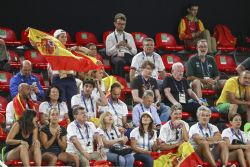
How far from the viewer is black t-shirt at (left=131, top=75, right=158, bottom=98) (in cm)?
1389

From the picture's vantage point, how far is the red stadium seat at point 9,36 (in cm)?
1524

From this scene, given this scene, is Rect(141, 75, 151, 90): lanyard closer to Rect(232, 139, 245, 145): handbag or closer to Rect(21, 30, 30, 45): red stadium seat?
Rect(232, 139, 245, 145): handbag

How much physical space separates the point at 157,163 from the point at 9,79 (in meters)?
2.90

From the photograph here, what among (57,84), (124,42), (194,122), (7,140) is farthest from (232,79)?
(7,140)

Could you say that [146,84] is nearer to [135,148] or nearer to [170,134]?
[170,134]

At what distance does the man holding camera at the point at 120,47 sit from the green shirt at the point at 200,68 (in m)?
1.08

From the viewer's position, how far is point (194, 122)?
1406 cm

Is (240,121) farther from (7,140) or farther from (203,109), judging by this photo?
(7,140)


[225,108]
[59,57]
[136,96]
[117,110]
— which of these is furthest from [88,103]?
[225,108]

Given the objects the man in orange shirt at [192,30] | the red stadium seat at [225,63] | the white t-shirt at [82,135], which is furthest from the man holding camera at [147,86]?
the man in orange shirt at [192,30]

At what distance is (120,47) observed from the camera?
15.2m

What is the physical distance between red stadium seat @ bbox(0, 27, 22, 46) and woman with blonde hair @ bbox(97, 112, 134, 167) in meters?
3.25

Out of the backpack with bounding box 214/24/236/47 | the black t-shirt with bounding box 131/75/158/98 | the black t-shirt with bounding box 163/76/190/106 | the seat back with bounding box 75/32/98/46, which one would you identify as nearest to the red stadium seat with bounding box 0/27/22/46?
the seat back with bounding box 75/32/98/46

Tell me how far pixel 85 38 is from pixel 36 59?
1.45 metres
